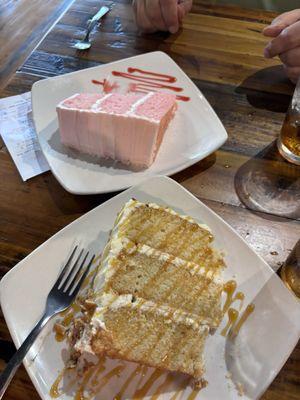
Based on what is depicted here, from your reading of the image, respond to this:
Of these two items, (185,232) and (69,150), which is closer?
(185,232)

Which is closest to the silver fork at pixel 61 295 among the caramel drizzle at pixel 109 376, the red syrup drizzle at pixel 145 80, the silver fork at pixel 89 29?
the caramel drizzle at pixel 109 376

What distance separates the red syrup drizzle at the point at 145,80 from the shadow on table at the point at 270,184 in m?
0.53

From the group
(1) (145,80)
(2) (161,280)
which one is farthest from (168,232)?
(1) (145,80)

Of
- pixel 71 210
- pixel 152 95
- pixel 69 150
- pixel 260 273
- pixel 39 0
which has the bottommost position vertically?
pixel 260 273

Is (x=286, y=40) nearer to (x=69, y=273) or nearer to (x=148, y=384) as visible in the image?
(x=69, y=273)

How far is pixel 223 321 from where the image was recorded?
3.74 ft

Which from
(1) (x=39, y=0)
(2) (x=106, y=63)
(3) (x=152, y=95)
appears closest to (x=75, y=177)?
(3) (x=152, y=95)

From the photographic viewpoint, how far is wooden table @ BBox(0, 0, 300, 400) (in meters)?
1.37

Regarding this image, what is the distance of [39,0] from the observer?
246 centimetres

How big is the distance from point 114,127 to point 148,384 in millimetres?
910

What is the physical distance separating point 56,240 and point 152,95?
0.77 meters

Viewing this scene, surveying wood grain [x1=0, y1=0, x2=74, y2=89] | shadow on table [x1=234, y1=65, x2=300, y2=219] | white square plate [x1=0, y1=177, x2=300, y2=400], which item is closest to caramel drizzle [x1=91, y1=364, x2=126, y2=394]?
white square plate [x1=0, y1=177, x2=300, y2=400]

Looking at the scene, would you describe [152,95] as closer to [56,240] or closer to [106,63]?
[106,63]

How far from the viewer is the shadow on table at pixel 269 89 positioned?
6.06ft
